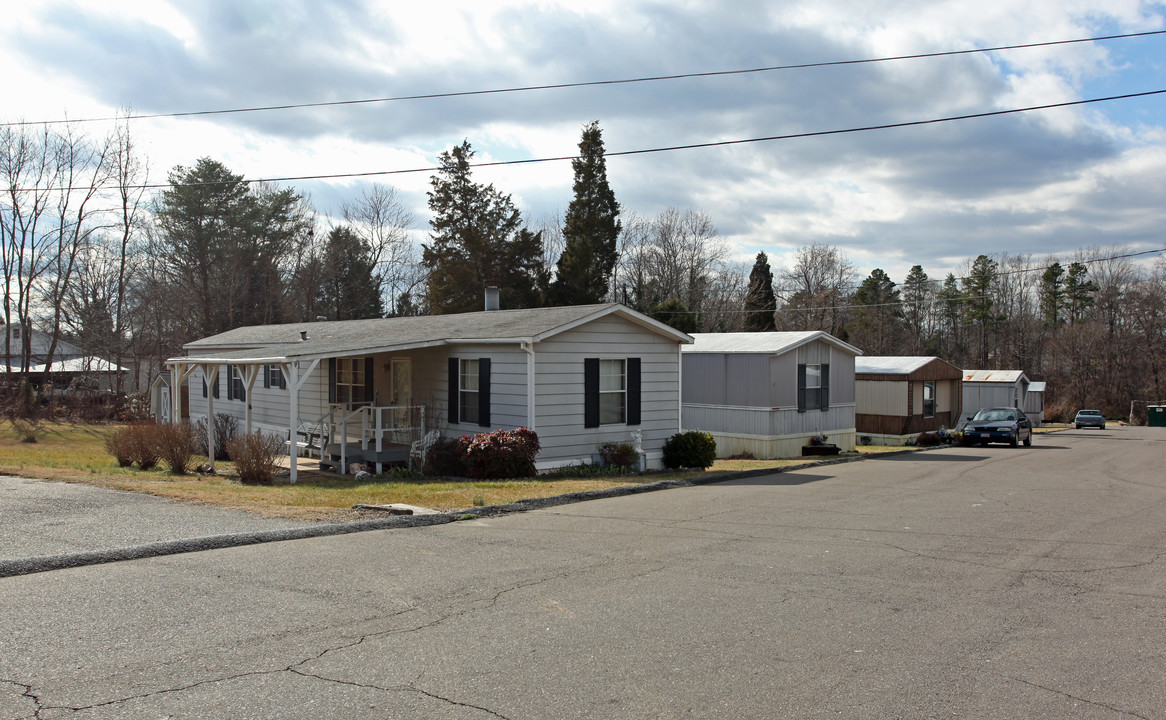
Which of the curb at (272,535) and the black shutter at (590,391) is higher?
the black shutter at (590,391)

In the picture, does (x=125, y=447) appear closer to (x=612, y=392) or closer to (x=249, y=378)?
(x=249, y=378)

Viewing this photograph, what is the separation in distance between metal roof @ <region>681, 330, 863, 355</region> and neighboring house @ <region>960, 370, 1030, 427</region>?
731 inches

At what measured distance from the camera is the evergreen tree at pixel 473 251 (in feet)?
148

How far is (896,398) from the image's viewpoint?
105 feet

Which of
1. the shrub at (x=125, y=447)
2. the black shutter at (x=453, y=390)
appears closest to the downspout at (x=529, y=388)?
the black shutter at (x=453, y=390)

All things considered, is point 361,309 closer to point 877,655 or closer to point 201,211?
point 201,211

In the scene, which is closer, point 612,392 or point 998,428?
point 612,392

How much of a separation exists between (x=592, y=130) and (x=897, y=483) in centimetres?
3146

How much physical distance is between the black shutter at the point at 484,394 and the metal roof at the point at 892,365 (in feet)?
A: 67.1

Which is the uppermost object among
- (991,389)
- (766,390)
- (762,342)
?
(762,342)

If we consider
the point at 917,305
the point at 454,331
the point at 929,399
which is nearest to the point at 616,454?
the point at 454,331

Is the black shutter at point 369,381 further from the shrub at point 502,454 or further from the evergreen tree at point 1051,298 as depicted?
the evergreen tree at point 1051,298

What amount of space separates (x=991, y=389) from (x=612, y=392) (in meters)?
31.9

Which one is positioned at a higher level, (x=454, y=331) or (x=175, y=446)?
(x=454, y=331)
